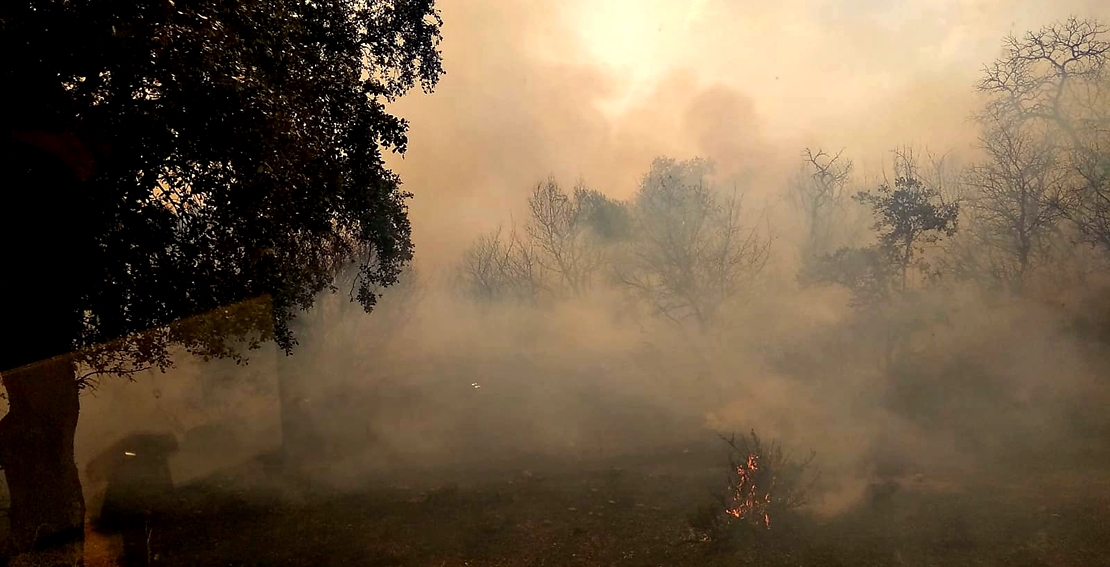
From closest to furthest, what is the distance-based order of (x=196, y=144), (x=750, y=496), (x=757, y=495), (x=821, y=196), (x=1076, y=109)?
(x=196, y=144) < (x=750, y=496) < (x=757, y=495) < (x=1076, y=109) < (x=821, y=196)

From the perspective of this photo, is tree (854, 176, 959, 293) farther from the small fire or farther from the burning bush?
the small fire

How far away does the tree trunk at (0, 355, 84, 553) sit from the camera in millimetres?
6102

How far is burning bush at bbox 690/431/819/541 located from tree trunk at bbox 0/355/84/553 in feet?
20.9

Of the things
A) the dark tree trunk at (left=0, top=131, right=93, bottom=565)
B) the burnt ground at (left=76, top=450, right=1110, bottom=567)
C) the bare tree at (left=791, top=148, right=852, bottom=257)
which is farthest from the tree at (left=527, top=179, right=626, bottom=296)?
the dark tree trunk at (left=0, top=131, right=93, bottom=565)

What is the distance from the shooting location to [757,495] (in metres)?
7.73

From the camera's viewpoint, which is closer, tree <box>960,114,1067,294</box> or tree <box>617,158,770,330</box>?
tree <box>960,114,1067,294</box>

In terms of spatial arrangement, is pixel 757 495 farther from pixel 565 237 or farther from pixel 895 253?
pixel 565 237

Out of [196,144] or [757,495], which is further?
[757,495]

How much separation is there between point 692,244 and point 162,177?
50.3 feet

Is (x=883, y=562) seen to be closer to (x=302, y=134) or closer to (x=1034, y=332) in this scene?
(x=302, y=134)

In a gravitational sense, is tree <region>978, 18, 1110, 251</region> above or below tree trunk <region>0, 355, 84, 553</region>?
above

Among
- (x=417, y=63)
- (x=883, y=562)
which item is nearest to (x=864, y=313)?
(x=883, y=562)

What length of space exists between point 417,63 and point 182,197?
300cm

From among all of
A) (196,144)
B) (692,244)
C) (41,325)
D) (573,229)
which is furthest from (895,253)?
(41,325)
